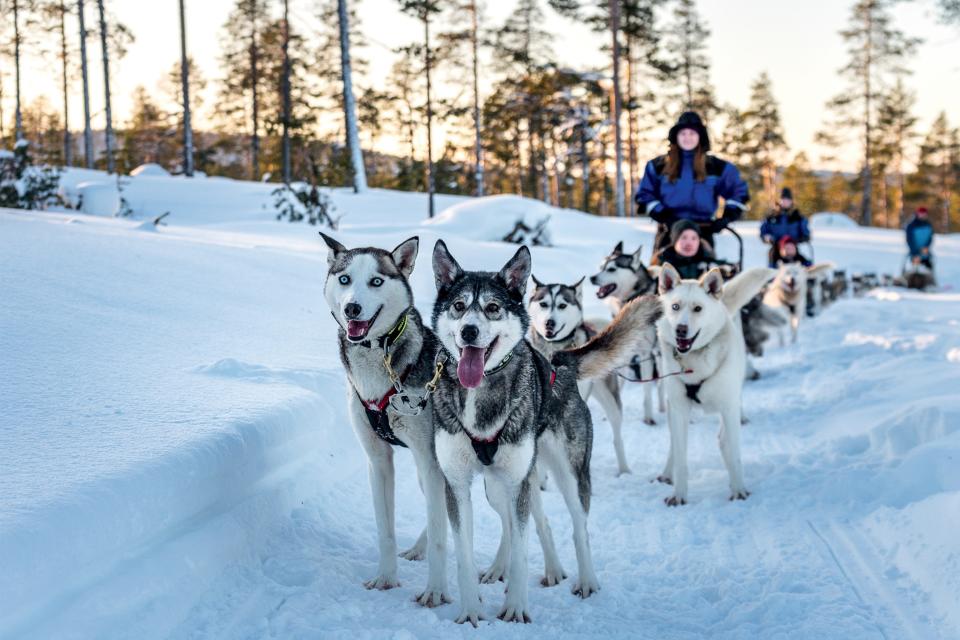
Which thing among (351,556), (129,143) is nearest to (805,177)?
(129,143)

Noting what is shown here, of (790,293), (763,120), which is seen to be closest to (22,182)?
(790,293)

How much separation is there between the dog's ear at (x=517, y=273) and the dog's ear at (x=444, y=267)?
18 centimetres

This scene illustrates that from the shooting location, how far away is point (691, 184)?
5664 mm

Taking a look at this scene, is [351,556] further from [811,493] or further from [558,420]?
[811,493]

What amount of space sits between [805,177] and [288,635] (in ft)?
202

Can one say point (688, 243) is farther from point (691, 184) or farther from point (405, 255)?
point (405, 255)

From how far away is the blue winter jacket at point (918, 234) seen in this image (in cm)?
1617

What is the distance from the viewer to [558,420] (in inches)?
124

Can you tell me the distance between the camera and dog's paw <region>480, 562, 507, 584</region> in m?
3.12

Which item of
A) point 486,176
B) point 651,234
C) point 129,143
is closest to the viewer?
point 651,234

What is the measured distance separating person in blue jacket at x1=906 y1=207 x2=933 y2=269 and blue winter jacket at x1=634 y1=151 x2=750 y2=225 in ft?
42.6

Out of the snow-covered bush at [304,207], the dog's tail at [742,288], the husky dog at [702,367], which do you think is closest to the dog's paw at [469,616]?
the husky dog at [702,367]

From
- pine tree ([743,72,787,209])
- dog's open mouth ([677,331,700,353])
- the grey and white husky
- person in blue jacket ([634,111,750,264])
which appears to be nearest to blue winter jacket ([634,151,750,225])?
person in blue jacket ([634,111,750,264])

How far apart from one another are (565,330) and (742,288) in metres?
1.20
